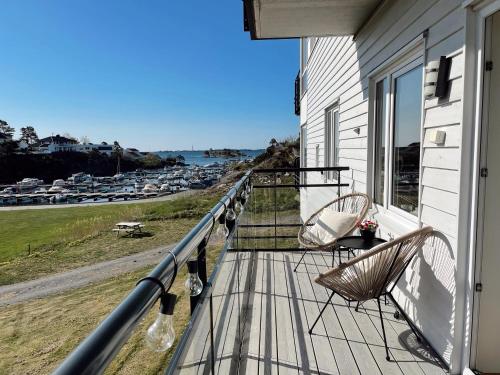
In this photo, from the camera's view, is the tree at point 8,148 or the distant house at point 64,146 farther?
the distant house at point 64,146

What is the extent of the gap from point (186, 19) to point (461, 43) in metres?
16.3

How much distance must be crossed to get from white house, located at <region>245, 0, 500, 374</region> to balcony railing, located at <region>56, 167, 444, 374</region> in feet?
1.39

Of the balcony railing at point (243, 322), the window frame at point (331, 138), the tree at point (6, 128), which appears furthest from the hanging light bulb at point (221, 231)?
the tree at point (6, 128)

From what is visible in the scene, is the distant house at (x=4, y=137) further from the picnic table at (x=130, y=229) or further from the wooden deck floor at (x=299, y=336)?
the wooden deck floor at (x=299, y=336)

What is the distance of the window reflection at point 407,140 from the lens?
271 centimetres

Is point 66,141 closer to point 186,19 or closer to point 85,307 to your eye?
point 186,19

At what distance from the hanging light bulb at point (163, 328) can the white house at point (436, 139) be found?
1719 mm

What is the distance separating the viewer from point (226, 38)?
19.5 metres

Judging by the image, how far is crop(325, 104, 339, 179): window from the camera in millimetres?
5887

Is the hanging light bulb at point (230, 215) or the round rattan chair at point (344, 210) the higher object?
the hanging light bulb at point (230, 215)

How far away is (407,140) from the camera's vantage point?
2.93m

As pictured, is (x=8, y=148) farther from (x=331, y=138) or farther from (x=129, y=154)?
(x=331, y=138)

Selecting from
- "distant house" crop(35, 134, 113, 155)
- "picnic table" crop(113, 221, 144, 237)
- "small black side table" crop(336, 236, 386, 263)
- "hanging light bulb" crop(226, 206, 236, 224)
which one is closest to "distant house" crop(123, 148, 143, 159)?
"distant house" crop(35, 134, 113, 155)

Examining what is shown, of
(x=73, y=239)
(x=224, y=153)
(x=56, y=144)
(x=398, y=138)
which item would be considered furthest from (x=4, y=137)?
(x=398, y=138)
